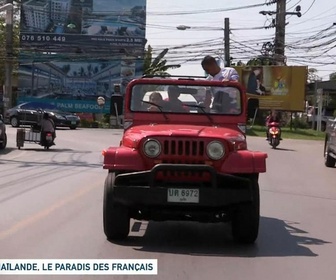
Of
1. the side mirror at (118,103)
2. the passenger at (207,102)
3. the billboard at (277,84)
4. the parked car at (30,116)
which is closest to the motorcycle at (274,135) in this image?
the parked car at (30,116)

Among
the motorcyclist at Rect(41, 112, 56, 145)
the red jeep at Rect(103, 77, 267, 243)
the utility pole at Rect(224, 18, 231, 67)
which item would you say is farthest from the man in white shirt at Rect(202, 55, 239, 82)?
the utility pole at Rect(224, 18, 231, 67)

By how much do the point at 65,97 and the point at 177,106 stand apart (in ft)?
171

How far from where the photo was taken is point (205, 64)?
34.5 ft

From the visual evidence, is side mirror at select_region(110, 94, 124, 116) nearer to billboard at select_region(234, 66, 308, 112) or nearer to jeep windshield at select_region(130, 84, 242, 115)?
jeep windshield at select_region(130, 84, 242, 115)

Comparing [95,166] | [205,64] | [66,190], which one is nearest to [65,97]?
[95,166]

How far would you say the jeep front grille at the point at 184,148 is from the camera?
878cm

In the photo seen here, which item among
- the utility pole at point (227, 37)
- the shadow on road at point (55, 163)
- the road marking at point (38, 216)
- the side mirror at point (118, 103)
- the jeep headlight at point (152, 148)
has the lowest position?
the shadow on road at point (55, 163)

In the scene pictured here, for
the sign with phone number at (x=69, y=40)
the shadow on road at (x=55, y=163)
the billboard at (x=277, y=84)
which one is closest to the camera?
the shadow on road at (x=55, y=163)

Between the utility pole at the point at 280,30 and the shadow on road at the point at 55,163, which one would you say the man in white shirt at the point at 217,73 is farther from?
the utility pole at the point at 280,30

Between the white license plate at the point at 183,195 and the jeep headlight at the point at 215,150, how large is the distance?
472mm

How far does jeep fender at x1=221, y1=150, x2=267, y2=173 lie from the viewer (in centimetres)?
871

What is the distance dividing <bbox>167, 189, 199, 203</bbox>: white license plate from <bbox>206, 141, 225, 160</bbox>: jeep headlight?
47 cm

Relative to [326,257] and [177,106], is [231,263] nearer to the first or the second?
[326,257]

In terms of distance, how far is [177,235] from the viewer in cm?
981
